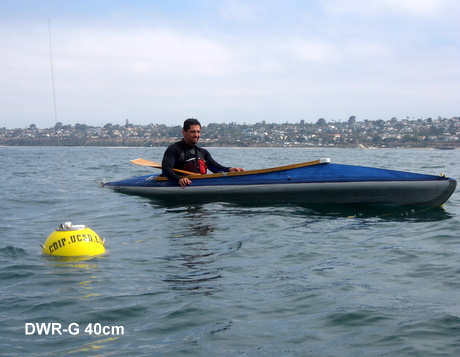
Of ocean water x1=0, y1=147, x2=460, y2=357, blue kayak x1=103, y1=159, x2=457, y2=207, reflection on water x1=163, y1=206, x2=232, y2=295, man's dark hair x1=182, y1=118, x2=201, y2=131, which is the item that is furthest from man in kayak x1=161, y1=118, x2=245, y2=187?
ocean water x1=0, y1=147, x2=460, y2=357

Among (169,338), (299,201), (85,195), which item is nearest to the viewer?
(169,338)

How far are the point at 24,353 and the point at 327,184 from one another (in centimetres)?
637

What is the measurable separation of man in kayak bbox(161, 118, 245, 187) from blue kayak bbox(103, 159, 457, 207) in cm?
27

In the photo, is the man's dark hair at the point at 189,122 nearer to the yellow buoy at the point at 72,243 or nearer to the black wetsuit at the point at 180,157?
the black wetsuit at the point at 180,157

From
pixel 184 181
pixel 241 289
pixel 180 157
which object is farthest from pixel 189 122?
pixel 241 289

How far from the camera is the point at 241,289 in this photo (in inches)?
185

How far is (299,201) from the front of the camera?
371 inches

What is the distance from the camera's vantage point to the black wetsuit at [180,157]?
1010 centimetres

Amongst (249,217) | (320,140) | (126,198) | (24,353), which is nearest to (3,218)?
(126,198)

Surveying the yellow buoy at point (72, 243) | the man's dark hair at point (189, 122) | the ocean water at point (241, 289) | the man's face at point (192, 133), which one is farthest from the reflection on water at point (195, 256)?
the man's dark hair at point (189, 122)

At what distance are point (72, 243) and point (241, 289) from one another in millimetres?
2056

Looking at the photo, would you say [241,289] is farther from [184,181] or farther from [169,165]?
[169,165]

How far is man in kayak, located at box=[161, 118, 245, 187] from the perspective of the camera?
10.0 m

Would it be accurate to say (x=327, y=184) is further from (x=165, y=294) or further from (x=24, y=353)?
(x=24, y=353)
